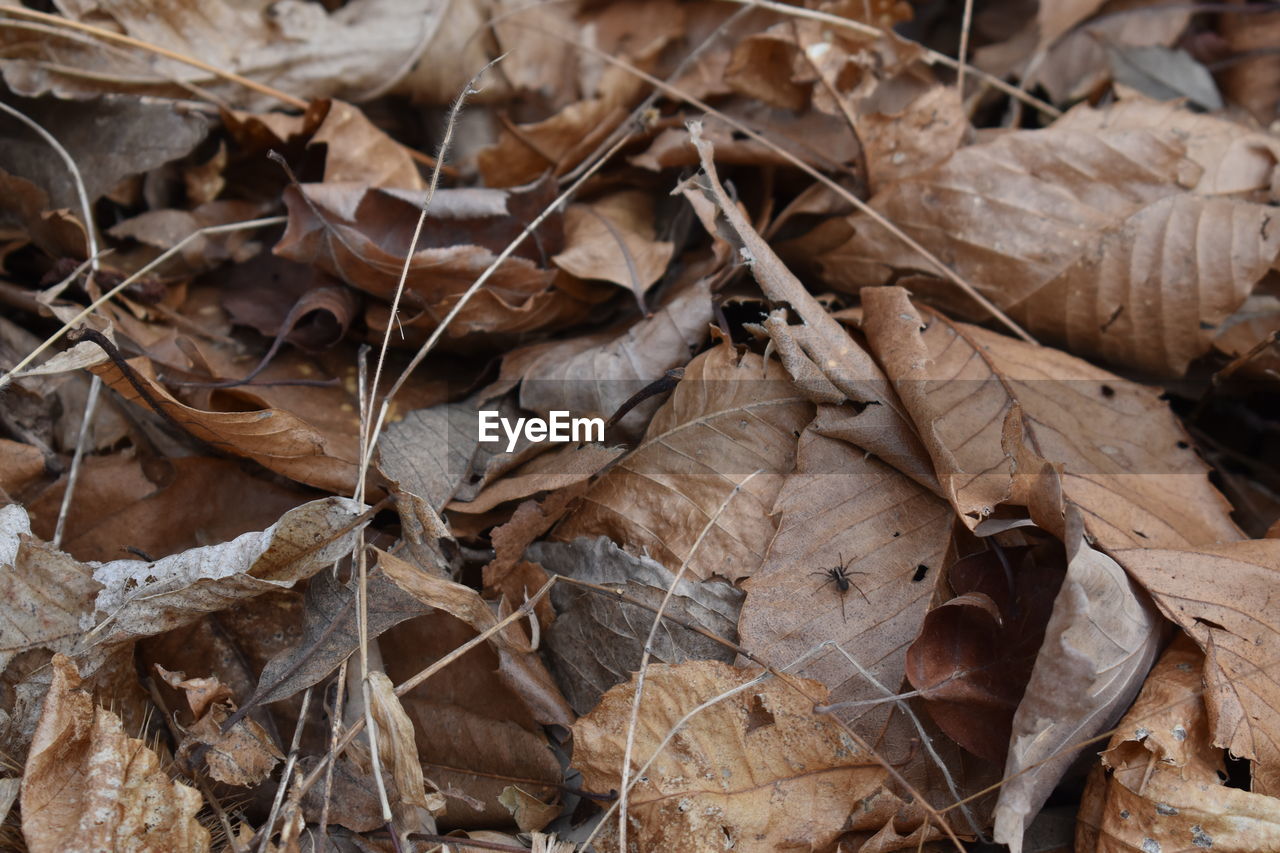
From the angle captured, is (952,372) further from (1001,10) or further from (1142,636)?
(1001,10)

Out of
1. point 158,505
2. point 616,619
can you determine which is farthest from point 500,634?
point 158,505

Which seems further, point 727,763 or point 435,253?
point 435,253

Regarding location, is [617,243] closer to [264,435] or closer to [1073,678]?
[264,435]

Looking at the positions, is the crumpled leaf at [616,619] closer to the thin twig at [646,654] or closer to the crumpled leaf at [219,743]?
the thin twig at [646,654]

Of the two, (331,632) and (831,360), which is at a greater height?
(831,360)

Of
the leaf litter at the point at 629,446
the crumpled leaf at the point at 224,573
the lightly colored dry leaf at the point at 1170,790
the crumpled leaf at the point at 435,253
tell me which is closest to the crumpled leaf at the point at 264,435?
the leaf litter at the point at 629,446

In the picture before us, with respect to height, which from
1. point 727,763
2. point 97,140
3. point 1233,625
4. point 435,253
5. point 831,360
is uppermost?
point 97,140

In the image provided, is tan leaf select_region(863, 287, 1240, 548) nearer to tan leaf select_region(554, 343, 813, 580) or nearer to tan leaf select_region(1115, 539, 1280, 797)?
tan leaf select_region(1115, 539, 1280, 797)

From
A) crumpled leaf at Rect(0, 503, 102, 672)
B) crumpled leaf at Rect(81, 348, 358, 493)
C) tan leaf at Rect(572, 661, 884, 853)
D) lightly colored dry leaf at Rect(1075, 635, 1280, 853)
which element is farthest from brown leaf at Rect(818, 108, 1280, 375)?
crumpled leaf at Rect(0, 503, 102, 672)
